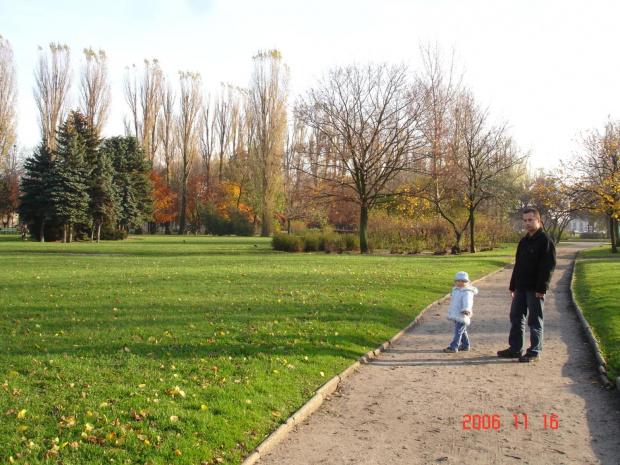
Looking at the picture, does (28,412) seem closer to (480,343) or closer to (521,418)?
(521,418)

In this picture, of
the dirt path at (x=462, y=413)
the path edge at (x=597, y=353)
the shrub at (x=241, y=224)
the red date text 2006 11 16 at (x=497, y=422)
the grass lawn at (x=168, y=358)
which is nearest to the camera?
the grass lawn at (x=168, y=358)

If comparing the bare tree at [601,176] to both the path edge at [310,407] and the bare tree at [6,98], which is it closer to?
the path edge at [310,407]

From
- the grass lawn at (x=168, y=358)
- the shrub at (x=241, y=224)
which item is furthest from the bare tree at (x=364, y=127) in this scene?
the shrub at (x=241, y=224)

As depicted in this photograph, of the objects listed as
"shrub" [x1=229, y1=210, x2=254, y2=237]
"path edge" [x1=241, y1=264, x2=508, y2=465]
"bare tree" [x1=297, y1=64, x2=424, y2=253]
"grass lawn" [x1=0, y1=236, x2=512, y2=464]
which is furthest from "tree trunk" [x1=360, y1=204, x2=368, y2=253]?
"shrub" [x1=229, y1=210, x2=254, y2=237]

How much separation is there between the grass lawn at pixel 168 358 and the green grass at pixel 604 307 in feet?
2.66

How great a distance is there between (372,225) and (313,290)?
2439 cm

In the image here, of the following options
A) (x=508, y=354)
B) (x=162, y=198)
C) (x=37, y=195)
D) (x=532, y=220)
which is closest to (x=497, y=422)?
(x=508, y=354)

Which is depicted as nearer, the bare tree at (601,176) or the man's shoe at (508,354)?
the man's shoe at (508,354)

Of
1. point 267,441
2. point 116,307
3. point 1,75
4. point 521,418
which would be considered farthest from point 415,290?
point 1,75

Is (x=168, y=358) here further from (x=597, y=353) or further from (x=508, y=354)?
(x=597, y=353)

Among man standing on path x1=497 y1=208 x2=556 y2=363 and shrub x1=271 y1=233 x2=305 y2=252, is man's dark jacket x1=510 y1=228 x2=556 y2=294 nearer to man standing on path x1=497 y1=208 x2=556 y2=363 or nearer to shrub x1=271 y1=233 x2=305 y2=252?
man standing on path x1=497 y1=208 x2=556 y2=363

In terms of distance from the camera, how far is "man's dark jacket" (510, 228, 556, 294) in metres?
6.88

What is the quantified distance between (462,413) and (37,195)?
42778mm

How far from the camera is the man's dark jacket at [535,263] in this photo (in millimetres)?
6879
